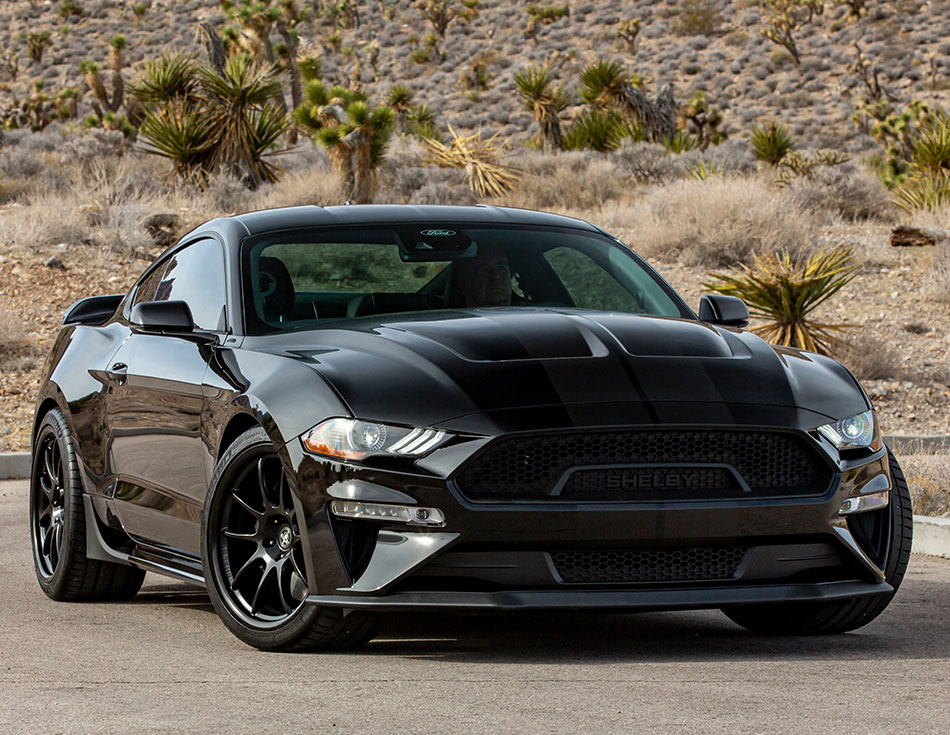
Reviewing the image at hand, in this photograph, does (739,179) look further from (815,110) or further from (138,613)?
(815,110)

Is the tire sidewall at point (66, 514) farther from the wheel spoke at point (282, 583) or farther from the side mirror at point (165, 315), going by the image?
the wheel spoke at point (282, 583)

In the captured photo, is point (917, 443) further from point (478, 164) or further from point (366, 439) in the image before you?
point (478, 164)

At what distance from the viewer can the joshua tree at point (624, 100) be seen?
36188 mm

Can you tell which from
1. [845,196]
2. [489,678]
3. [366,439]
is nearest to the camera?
[489,678]

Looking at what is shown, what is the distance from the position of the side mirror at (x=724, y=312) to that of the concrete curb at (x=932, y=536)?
2807mm

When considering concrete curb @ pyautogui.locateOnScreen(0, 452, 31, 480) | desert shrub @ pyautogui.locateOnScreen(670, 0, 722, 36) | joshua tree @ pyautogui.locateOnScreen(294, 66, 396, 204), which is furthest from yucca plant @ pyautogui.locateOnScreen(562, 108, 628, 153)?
desert shrub @ pyautogui.locateOnScreen(670, 0, 722, 36)

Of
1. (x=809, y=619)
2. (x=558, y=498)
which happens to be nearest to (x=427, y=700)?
(x=558, y=498)

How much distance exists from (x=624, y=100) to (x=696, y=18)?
1280 inches

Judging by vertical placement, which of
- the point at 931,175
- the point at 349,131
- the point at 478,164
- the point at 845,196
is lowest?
the point at 845,196

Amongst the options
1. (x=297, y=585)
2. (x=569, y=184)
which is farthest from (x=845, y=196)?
(x=297, y=585)

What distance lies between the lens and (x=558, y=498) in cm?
524

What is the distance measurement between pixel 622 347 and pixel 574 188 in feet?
A: 76.6

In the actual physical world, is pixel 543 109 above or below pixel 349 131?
below

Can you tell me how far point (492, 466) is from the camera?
525cm
